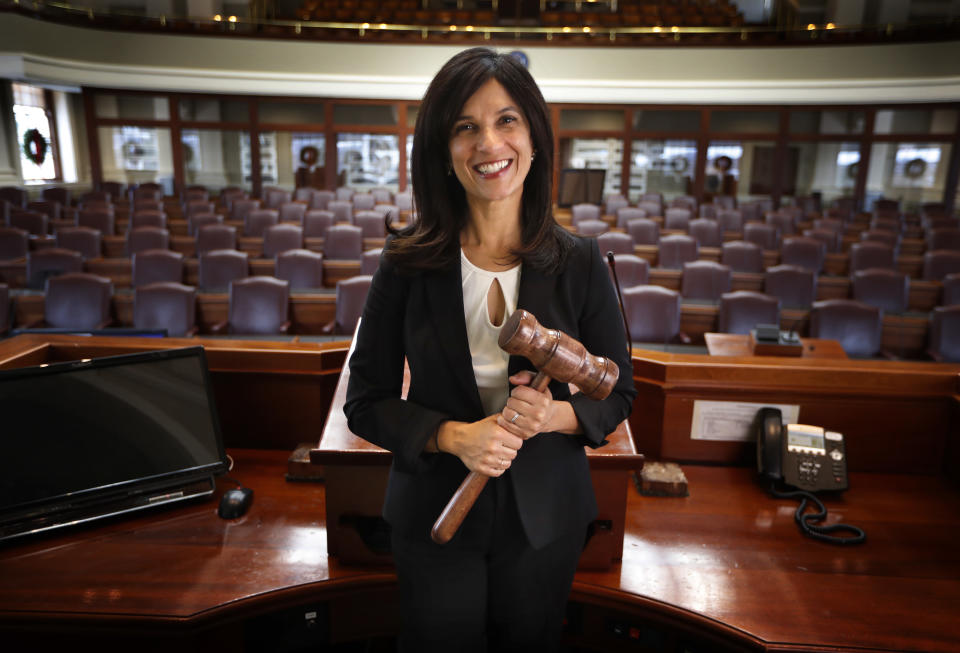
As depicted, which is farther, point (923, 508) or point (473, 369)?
point (923, 508)

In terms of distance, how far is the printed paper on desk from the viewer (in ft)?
5.49

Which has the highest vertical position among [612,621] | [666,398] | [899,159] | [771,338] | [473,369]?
[899,159]

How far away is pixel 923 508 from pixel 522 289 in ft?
4.20

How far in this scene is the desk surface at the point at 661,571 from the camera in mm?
1140

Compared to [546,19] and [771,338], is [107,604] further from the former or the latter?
[546,19]

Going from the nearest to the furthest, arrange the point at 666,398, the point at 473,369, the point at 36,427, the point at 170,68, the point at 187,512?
the point at 473,369
the point at 36,427
the point at 187,512
the point at 666,398
the point at 170,68

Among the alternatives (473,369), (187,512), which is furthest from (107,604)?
(473,369)

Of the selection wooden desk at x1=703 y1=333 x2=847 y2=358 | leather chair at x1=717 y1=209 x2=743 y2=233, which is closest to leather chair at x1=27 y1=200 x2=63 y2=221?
leather chair at x1=717 y1=209 x2=743 y2=233

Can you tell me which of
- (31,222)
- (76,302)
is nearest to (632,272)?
(76,302)

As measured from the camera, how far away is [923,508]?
1.52m

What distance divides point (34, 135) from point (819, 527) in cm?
1419

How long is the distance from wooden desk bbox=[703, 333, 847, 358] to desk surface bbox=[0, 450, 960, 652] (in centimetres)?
45

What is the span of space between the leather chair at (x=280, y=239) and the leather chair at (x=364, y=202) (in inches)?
120

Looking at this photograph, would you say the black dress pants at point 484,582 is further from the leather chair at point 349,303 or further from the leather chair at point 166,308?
the leather chair at point 166,308
